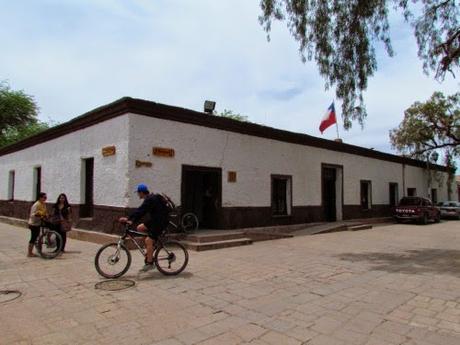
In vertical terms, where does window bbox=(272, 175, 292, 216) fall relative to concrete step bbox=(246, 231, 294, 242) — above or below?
above

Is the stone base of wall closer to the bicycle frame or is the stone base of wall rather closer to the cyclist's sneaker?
the bicycle frame

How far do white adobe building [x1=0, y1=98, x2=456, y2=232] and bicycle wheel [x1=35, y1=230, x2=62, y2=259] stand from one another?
6.77ft

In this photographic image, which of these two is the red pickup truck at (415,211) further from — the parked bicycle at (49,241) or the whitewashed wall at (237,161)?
the parked bicycle at (49,241)

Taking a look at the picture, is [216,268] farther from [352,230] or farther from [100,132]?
[352,230]

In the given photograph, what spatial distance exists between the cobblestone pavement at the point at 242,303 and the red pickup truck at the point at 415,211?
1297 centimetres

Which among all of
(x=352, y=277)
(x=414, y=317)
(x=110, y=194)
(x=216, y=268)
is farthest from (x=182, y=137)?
(x=414, y=317)

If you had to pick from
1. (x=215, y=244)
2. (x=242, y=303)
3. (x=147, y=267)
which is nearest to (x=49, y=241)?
(x=147, y=267)

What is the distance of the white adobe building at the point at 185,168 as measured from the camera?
11312mm

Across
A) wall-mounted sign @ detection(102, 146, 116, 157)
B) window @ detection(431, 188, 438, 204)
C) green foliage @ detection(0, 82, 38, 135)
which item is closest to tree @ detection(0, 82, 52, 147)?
green foliage @ detection(0, 82, 38, 135)

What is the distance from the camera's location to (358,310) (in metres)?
5.39

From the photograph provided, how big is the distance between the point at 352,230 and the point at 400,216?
21.1 ft

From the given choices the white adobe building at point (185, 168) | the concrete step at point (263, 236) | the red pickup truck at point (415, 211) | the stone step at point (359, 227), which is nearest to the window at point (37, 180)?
the white adobe building at point (185, 168)

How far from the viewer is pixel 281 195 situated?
1616cm

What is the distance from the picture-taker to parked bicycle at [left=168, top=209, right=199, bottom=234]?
1155 cm
